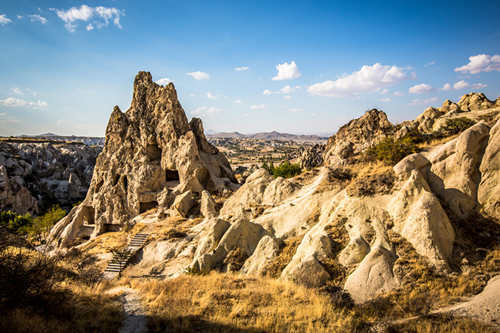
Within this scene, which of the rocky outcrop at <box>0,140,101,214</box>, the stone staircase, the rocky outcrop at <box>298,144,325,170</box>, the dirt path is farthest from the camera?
the rocky outcrop at <box>0,140,101,214</box>

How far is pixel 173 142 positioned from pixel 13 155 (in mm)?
68089

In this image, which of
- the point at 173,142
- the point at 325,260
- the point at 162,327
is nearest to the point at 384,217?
the point at 325,260

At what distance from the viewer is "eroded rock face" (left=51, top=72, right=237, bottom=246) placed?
26.0 m

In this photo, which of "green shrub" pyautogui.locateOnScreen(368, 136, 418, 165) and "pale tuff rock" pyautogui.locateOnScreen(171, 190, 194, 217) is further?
"pale tuff rock" pyautogui.locateOnScreen(171, 190, 194, 217)

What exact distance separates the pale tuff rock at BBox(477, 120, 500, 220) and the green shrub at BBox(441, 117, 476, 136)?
5.45 m

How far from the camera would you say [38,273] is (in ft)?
19.1

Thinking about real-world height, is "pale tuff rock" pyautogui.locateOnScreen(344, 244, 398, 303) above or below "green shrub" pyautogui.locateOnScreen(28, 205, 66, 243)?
above

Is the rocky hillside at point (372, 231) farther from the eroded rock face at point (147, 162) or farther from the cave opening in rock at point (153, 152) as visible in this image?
the cave opening in rock at point (153, 152)

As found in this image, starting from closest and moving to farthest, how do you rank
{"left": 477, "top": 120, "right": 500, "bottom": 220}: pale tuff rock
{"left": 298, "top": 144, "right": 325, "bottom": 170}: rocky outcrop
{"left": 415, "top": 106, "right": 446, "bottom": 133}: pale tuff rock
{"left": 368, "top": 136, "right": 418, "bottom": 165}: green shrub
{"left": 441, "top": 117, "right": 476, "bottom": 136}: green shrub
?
{"left": 477, "top": 120, "right": 500, "bottom": 220}: pale tuff rock → {"left": 368, "top": 136, "right": 418, "bottom": 165}: green shrub → {"left": 441, "top": 117, "right": 476, "bottom": 136}: green shrub → {"left": 415, "top": 106, "right": 446, "bottom": 133}: pale tuff rock → {"left": 298, "top": 144, "right": 325, "bottom": 170}: rocky outcrop

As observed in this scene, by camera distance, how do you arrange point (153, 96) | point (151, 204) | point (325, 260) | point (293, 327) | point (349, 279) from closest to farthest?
1. point (293, 327)
2. point (349, 279)
3. point (325, 260)
4. point (151, 204)
5. point (153, 96)

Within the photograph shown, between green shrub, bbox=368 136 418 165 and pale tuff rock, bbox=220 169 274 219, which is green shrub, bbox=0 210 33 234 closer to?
pale tuff rock, bbox=220 169 274 219

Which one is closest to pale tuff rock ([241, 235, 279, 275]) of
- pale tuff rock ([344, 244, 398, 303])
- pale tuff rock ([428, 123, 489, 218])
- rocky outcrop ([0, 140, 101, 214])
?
pale tuff rock ([344, 244, 398, 303])

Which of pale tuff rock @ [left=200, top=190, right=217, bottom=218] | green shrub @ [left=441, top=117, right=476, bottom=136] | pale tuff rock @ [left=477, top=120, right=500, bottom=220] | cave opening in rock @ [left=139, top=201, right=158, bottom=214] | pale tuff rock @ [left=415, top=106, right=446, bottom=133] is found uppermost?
pale tuff rock @ [left=415, top=106, right=446, bottom=133]

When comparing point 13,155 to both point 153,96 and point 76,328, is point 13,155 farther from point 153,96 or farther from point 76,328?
point 76,328
